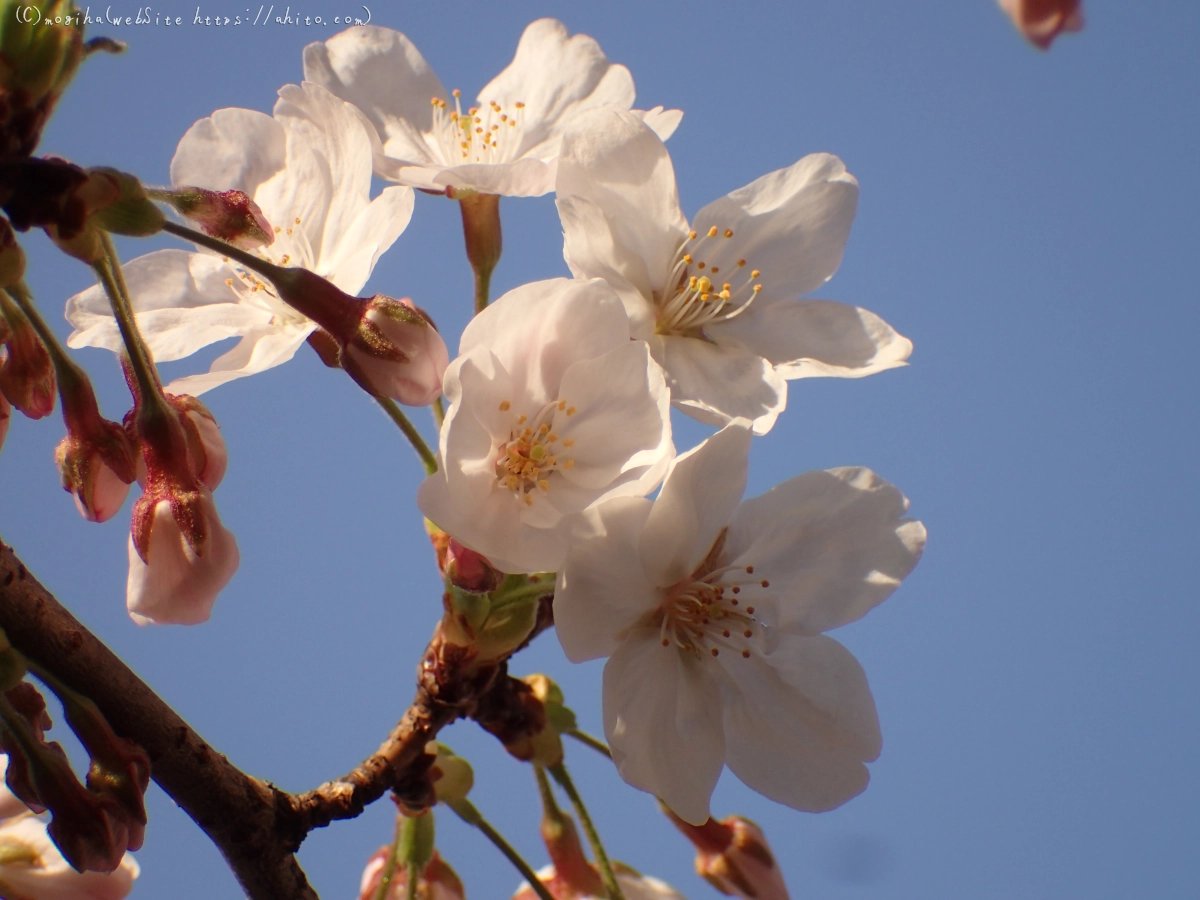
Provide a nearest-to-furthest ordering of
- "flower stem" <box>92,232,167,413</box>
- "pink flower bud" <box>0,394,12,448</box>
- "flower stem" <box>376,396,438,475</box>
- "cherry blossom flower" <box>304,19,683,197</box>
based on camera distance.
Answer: "flower stem" <box>92,232,167,413</box>, "pink flower bud" <box>0,394,12,448</box>, "flower stem" <box>376,396,438,475</box>, "cherry blossom flower" <box>304,19,683,197</box>

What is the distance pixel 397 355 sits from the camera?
3.12 feet

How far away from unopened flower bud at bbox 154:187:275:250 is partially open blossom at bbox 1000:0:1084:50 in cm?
81

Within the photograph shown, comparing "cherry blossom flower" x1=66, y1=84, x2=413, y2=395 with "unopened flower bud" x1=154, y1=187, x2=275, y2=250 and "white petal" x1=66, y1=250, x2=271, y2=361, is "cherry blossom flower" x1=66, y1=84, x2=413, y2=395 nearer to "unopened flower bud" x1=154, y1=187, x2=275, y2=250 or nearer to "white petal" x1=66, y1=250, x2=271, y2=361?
"white petal" x1=66, y1=250, x2=271, y2=361

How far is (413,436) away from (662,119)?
1.77ft

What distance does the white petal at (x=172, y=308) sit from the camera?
120 centimetres

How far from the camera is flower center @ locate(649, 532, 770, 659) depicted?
1.11m

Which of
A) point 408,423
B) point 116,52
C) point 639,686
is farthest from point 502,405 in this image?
point 116,52

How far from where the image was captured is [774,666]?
110 cm

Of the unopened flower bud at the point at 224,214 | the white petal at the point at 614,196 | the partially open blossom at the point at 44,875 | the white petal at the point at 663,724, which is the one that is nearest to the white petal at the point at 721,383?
the white petal at the point at 614,196

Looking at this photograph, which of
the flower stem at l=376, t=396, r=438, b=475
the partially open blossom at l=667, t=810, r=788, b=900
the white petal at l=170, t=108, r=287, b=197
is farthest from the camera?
the partially open blossom at l=667, t=810, r=788, b=900

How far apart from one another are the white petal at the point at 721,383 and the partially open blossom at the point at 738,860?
2.22 ft

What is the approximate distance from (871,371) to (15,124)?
0.89m

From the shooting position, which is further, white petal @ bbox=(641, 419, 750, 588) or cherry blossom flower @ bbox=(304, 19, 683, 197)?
cherry blossom flower @ bbox=(304, 19, 683, 197)

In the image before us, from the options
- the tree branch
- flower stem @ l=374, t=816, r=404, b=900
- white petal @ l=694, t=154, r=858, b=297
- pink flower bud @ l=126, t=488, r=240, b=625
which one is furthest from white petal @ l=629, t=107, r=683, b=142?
flower stem @ l=374, t=816, r=404, b=900
